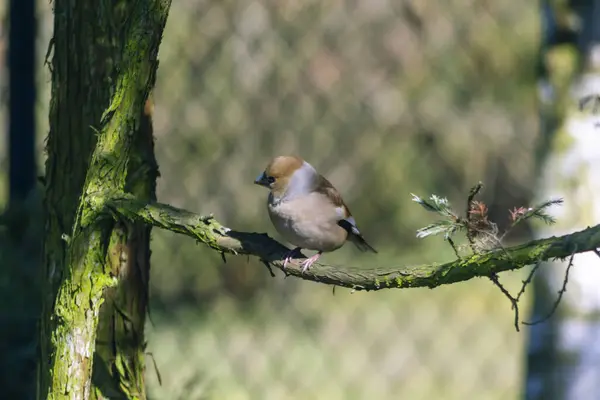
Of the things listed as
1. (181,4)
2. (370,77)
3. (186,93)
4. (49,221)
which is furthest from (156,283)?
(49,221)

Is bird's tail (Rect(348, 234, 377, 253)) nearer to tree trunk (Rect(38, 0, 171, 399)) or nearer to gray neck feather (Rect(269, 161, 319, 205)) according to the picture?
gray neck feather (Rect(269, 161, 319, 205))

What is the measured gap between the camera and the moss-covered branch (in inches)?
A: 52.6

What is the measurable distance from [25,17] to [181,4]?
1.50 metres

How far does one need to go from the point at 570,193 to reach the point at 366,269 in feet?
5.53

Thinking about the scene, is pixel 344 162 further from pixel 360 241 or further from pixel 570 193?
pixel 360 241

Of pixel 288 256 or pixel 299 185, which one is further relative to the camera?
pixel 299 185

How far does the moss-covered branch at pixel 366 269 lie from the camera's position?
52.6 inches

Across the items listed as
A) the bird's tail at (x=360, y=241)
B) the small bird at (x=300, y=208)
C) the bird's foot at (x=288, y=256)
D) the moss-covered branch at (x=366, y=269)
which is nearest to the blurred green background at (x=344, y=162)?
the bird's tail at (x=360, y=241)

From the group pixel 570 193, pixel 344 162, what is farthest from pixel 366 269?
pixel 344 162

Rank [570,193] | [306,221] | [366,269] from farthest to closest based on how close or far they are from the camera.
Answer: [570,193] → [306,221] → [366,269]

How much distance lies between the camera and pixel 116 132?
5.72ft

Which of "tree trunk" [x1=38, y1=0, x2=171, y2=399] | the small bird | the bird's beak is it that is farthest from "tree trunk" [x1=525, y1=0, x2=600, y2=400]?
"tree trunk" [x1=38, y1=0, x2=171, y2=399]

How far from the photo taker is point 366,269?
5.27 ft

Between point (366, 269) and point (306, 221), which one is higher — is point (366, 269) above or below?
below
